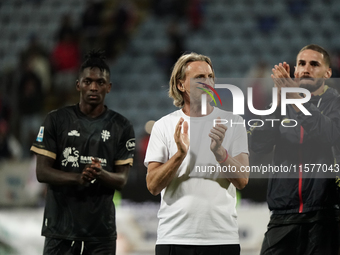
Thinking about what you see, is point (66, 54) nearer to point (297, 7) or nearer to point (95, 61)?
point (297, 7)

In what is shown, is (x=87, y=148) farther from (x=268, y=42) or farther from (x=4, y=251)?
(x=268, y=42)

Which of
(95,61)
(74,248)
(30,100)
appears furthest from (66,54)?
(74,248)

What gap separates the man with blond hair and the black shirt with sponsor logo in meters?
0.65

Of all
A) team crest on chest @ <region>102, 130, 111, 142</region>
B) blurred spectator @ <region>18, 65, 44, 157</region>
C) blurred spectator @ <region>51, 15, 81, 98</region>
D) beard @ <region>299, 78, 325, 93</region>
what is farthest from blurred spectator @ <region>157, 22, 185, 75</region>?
beard @ <region>299, 78, 325, 93</region>

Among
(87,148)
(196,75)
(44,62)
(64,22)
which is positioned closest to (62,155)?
(87,148)

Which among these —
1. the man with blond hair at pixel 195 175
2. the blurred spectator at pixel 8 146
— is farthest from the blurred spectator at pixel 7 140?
the man with blond hair at pixel 195 175

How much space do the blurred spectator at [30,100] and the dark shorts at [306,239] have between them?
529cm

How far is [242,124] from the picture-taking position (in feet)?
10.3

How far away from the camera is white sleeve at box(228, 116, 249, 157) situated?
3076 mm

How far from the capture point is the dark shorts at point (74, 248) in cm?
351

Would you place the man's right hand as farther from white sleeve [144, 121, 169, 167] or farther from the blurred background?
the blurred background

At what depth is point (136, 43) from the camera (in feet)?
33.4

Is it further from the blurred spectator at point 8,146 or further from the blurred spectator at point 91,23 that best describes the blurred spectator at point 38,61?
the blurred spectator at point 8,146

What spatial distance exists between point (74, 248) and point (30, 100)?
522 cm
